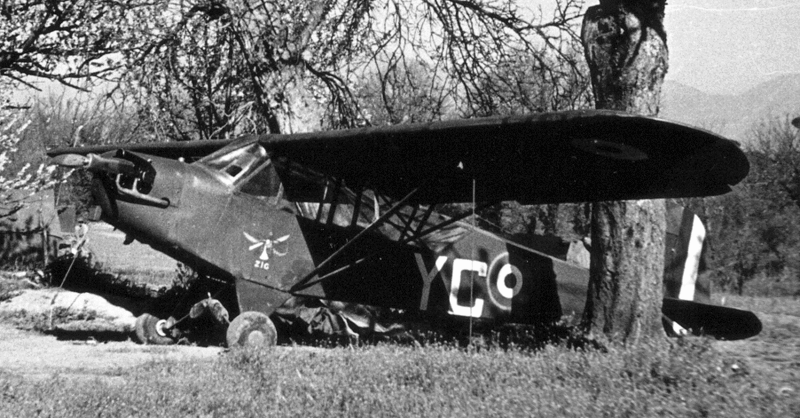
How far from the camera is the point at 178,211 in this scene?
752 cm

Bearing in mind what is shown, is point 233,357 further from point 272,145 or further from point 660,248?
point 660,248

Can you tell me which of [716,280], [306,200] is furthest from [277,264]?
[716,280]

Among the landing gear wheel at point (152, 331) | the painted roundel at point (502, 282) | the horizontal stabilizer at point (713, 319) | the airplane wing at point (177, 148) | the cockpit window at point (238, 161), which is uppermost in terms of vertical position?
the airplane wing at point (177, 148)

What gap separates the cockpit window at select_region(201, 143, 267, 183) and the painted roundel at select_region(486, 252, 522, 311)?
305cm

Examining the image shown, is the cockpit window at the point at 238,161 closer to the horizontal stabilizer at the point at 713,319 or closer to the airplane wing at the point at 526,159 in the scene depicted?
the airplane wing at the point at 526,159

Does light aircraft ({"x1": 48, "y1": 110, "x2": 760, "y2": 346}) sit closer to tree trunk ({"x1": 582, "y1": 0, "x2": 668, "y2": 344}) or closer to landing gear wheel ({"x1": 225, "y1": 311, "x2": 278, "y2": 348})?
landing gear wheel ({"x1": 225, "y1": 311, "x2": 278, "y2": 348})

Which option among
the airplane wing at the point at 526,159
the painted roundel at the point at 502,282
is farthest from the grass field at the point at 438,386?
the painted roundel at the point at 502,282

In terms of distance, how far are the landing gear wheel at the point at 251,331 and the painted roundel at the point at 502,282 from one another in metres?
2.85

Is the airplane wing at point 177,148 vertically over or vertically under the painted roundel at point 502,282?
over

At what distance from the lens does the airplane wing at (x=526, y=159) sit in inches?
241

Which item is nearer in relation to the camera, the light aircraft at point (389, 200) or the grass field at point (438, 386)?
the grass field at point (438, 386)

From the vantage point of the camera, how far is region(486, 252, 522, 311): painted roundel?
9375 millimetres

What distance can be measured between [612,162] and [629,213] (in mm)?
647

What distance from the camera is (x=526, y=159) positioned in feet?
24.6
